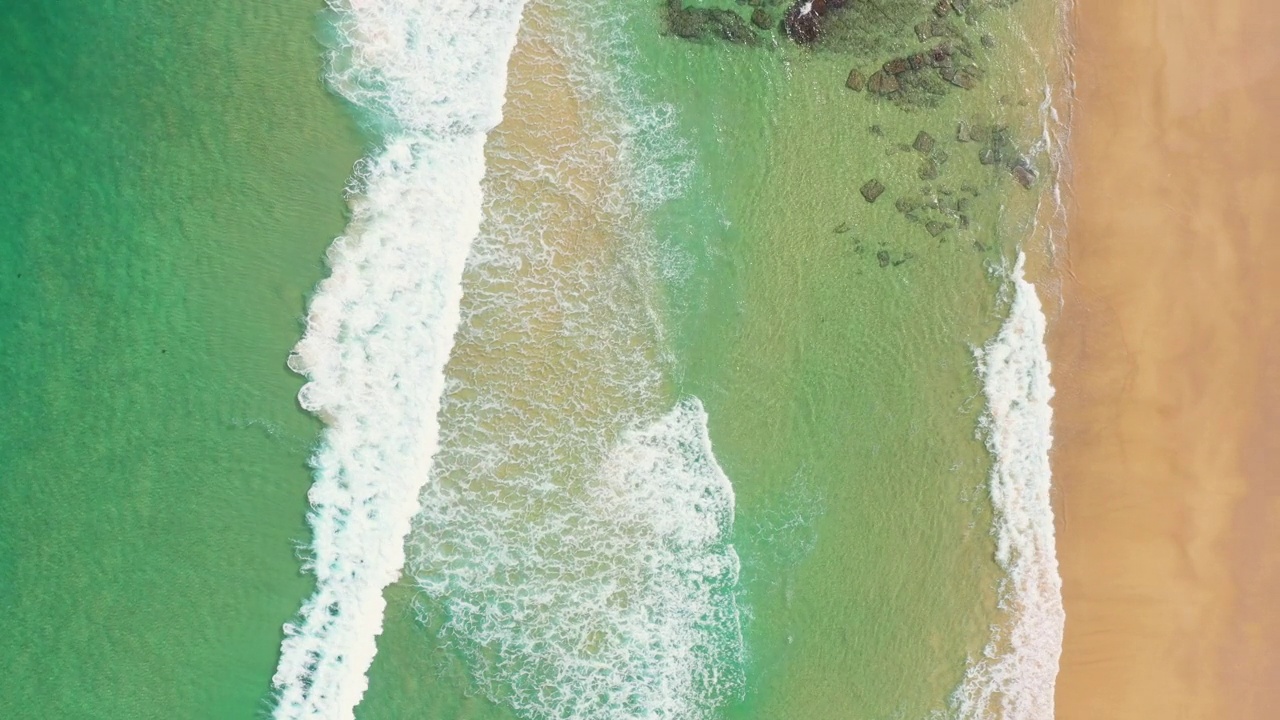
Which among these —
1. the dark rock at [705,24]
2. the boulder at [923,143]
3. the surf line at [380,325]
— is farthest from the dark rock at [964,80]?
the surf line at [380,325]

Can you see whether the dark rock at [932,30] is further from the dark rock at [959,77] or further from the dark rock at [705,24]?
the dark rock at [705,24]

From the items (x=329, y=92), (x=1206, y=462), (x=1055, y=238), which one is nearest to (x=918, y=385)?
(x=1055, y=238)

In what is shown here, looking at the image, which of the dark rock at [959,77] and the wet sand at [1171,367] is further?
the wet sand at [1171,367]

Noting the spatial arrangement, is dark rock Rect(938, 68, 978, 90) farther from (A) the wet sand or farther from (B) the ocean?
(A) the wet sand

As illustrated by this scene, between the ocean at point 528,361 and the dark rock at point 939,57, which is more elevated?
the dark rock at point 939,57

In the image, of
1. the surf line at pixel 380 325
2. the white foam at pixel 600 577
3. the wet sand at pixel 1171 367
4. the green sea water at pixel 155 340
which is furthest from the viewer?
the wet sand at pixel 1171 367

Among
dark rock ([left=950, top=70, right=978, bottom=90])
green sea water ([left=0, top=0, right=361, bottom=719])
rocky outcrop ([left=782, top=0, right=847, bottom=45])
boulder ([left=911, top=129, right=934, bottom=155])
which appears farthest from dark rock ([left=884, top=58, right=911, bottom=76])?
green sea water ([left=0, top=0, right=361, bottom=719])
